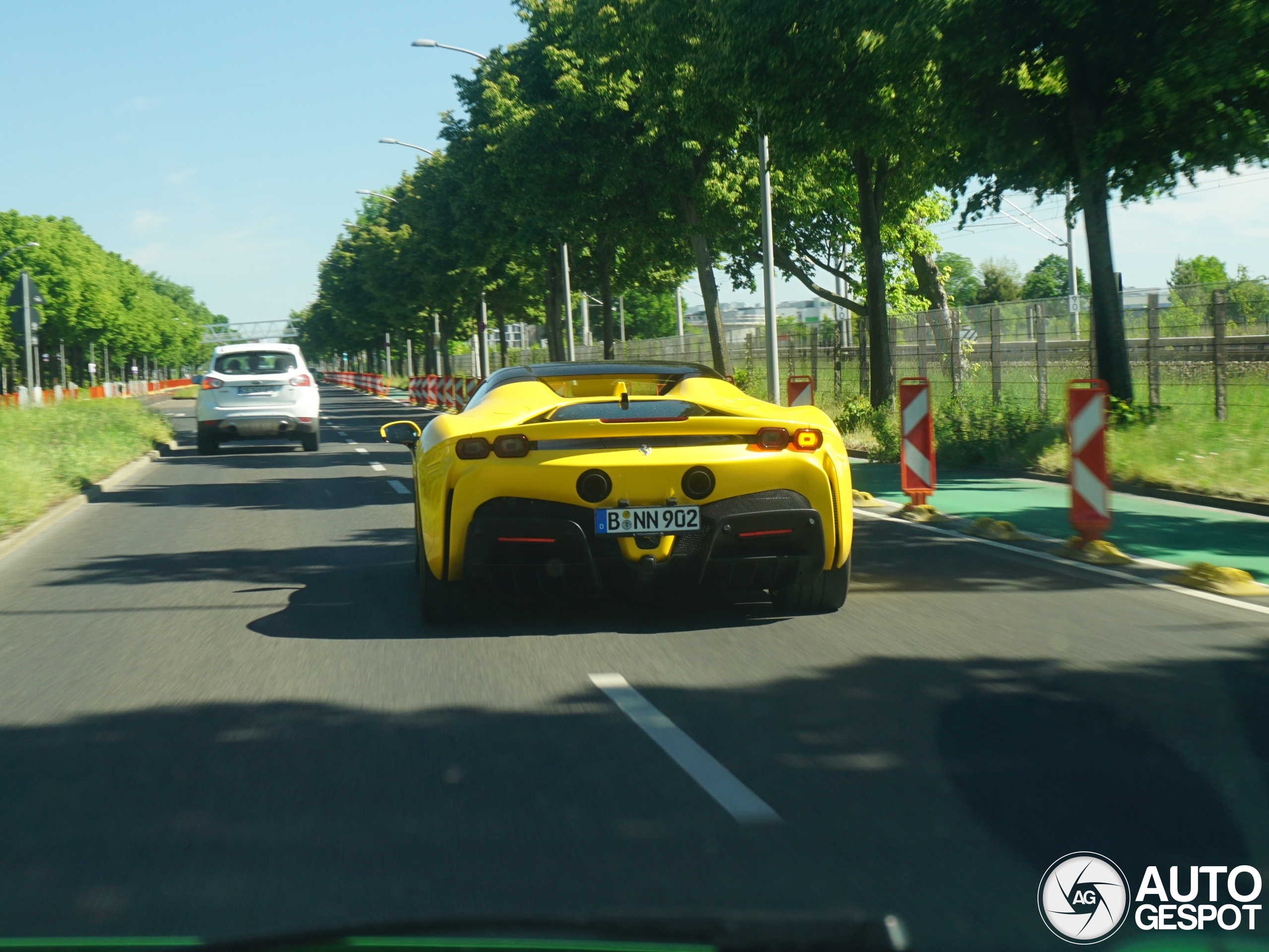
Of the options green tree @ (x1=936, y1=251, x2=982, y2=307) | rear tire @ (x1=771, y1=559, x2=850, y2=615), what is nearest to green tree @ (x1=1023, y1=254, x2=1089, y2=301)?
green tree @ (x1=936, y1=251, x2=982, y2=307)

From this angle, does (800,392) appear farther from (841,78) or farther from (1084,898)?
(1084,898)

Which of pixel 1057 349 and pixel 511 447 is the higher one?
pixel 1057 349

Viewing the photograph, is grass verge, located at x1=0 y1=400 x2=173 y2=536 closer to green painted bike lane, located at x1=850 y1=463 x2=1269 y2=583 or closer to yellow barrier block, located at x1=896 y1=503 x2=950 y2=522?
yellow barrier block, located at x1=896 y1=503 x2=950 y2=522

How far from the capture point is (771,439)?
6867 mm

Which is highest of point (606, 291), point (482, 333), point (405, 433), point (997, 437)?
point (606, 291)

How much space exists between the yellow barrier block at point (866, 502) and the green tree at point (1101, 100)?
4.19m

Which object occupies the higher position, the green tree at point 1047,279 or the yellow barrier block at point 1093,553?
the green tree at point 1047,279

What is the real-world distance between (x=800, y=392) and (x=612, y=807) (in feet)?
39.9

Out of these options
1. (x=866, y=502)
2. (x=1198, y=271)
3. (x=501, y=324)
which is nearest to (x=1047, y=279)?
(x=1198, y=271)

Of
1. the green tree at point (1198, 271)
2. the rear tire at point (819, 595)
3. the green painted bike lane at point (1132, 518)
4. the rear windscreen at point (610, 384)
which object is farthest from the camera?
the green tree at point (1198, 271)

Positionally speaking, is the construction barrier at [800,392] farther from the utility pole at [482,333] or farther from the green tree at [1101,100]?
the utility pole at [482,333]

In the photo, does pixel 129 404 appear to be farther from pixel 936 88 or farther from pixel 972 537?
pixel 972 537

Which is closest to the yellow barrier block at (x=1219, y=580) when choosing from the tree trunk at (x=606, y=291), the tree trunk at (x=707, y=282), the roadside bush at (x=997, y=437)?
the roadside bush at (x=997, y=437)

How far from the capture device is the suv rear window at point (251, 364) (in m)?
23.9
